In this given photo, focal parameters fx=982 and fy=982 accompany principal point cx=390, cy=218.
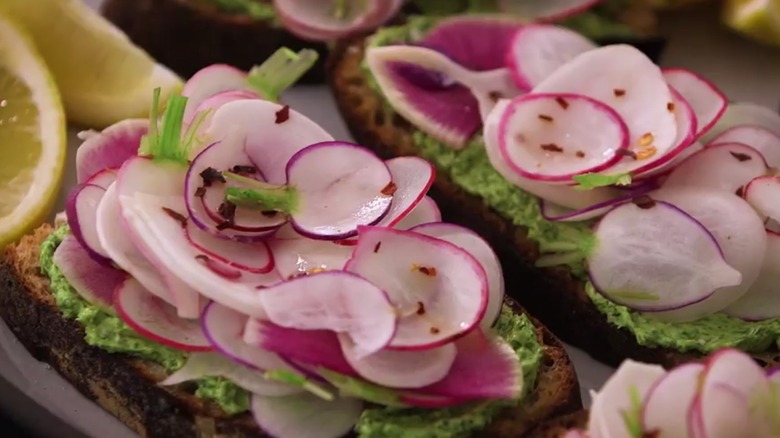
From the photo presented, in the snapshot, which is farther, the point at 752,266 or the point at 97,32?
the point at 97,32

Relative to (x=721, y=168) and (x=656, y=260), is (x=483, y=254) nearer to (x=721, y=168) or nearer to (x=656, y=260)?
(x=656, y=260)

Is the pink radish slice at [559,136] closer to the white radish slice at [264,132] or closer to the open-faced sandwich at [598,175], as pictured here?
the open-faced sandwich at [598,175]

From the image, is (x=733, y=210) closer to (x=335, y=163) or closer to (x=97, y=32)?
(x=335, y=163)

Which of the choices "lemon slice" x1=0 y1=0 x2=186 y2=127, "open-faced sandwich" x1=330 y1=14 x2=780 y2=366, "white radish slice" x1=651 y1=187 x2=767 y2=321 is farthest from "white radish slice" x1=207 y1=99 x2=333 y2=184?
"white radish slice" x1=651 y1=187 x2=767 y2=321

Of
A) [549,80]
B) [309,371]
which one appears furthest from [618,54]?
[309,371]

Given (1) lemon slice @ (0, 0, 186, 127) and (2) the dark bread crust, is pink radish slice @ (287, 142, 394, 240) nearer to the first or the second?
(1) lemon slice @ (0, 0, 186, 127)

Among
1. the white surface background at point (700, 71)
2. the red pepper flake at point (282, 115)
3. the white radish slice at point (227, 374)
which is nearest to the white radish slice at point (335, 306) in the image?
the white radish slice at point (227, 374)

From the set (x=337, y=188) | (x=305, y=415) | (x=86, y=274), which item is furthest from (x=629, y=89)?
(x=86, y=274)
